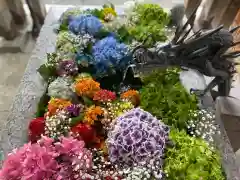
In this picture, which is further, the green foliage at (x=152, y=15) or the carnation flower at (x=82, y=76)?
the green foliage at (x=152, y=15)

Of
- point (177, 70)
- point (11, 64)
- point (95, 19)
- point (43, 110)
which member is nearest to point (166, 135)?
point (177, 70)

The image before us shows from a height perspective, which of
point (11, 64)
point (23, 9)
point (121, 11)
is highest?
point (121, 11)

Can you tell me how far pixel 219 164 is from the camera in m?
0.95

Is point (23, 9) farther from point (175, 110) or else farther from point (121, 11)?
point (175, 110)

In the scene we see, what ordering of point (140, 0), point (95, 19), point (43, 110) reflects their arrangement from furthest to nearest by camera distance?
point (140, 0), point (95, 19), point (43, 110)

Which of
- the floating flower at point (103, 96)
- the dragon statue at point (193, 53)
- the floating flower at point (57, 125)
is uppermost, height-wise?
the dragon statue at point (193, 53)

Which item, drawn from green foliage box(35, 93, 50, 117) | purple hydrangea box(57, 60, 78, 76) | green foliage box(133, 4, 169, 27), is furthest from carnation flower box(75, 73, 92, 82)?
green foliage box(133, 4, 169, 27)

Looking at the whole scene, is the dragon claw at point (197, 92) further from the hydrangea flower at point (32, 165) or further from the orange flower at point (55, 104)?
the hydrangea flower at point (32, 165)

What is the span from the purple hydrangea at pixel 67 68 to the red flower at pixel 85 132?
26 cm

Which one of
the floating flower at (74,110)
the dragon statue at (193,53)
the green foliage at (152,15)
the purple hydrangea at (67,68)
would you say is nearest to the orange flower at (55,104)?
the floating flower at (74,110)

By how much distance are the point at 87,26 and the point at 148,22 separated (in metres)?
0.26

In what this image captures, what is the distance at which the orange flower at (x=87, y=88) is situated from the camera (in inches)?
42.8

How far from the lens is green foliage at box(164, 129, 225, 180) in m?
0.90

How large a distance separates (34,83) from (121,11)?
0.58 metres
